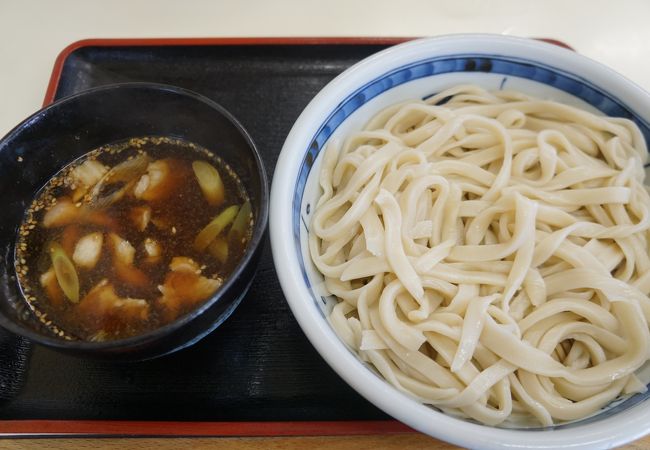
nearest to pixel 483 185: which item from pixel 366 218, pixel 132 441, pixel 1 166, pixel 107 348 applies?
pixel 366 218

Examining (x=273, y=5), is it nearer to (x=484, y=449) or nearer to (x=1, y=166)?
(x=1, y=166)

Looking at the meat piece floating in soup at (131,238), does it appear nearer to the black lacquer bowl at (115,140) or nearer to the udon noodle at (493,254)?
the black lacquer bowl at (115,140)

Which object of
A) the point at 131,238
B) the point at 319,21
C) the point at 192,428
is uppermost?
the point at 319,21

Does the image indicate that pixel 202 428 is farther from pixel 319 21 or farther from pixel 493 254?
pixel 319 21

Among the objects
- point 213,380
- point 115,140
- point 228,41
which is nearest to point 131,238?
point 115,140

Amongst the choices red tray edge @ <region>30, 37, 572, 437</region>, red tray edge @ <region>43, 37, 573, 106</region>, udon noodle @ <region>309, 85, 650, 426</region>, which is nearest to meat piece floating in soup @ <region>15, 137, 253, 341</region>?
red tray edge @ <region>30, 37, 572, 437</region>
